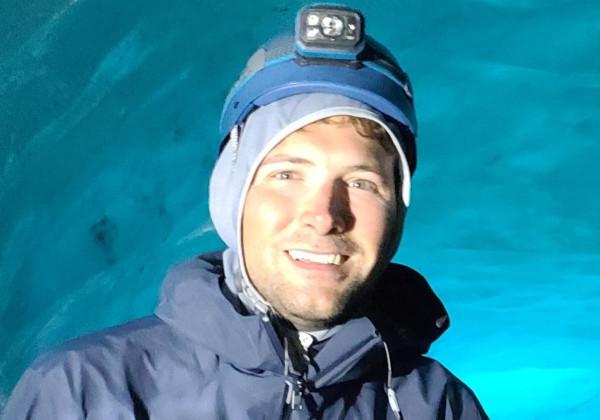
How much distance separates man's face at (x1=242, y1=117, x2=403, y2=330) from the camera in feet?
6.57

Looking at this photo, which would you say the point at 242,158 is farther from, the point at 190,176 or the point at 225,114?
the point at 190,176

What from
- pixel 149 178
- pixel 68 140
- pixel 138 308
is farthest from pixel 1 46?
pixel 138 308

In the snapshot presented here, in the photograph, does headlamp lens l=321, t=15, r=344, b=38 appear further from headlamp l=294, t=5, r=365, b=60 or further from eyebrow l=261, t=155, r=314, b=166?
eyebrow l=261, t=155, r=314, b=166

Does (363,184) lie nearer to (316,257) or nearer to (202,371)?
(316,257)

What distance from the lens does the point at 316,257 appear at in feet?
6.57

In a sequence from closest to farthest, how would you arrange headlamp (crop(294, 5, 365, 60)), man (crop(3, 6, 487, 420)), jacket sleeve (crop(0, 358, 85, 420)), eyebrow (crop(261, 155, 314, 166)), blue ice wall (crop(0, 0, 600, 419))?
1. jacket sleeve (crop(0, 358, 85, 420))
2. man (crop(3, 6, 487, 420))
3. eyebrow (crop(261, 155, 314, 166))
4. headlamp (crop(294, 5, 365, 60))
5. blue ice wall (crop(0, 0, 600, 419))

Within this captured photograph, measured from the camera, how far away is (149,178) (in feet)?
16.7

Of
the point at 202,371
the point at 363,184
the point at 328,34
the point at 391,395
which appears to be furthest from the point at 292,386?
the point at 328,34

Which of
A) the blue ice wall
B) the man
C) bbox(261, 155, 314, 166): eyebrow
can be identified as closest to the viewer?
the man

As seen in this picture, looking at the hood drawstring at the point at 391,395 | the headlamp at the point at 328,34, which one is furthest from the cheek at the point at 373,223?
the headlamp at the point at 328,34

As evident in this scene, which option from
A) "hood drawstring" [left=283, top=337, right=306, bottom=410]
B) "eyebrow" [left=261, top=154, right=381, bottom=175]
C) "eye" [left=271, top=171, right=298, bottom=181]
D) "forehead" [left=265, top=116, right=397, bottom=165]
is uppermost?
"forehead" [left=265, top=116, right=397, bottom=165]

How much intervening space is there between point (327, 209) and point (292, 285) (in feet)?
0.66

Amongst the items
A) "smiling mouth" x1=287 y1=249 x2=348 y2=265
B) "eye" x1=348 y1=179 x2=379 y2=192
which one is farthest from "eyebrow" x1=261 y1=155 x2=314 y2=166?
"smiling mouth" x1=287 y1=249 x2=348 y2=265

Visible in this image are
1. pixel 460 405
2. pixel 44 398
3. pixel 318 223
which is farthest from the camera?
pixel 460 405
